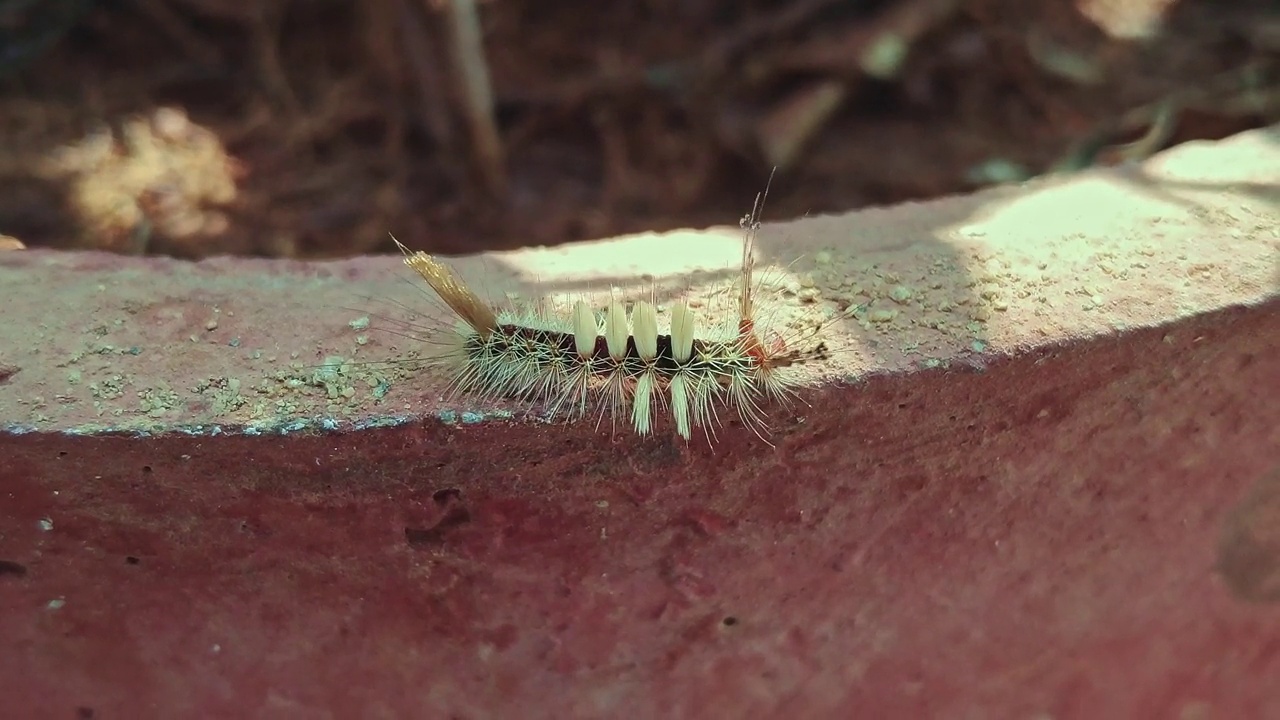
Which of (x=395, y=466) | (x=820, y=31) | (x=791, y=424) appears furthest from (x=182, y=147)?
(x=791, y=424)

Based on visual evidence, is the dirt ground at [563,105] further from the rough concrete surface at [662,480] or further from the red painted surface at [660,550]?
the red painted surface at [660,550]

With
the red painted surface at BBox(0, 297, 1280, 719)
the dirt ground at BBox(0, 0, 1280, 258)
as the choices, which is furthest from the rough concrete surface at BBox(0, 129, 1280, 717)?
the dirt ground at BBox(0, 0, 1280, 258)

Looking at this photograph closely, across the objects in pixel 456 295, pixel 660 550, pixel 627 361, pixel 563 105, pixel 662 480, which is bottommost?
pixel 660 550

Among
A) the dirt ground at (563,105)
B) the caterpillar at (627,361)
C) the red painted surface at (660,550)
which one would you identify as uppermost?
the dirt ground at (563,105)

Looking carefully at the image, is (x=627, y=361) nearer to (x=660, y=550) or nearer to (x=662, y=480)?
(x=662, y=480)

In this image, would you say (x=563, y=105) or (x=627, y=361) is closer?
(x=627, y=361)

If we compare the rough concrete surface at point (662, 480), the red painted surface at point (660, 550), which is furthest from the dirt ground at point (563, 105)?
the red painted surface at point (660, 550)

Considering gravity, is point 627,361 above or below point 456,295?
below

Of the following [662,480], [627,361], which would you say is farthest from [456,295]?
[662,480]
